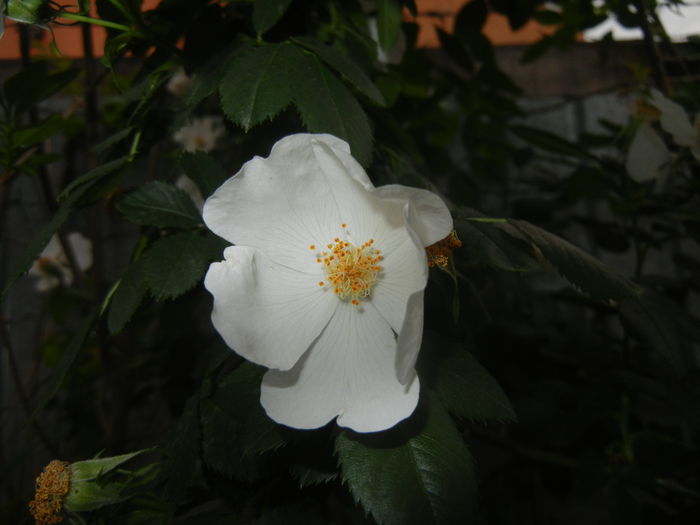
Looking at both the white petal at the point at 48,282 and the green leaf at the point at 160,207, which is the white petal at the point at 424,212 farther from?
the white petal at the point at 48,282

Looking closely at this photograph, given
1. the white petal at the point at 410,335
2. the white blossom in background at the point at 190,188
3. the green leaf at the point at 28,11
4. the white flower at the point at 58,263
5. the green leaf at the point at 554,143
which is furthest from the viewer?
the white flower at the point at 58,263

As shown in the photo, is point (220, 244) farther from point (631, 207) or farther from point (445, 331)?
point (631, 207)

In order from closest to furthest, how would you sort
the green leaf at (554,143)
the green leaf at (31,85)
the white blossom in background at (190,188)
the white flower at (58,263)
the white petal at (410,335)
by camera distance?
the white petal at (410,335), the green leaf at (31,85), the green leaf at (554,143), the white blossom in background at (190,188), the white flower at (58,263)

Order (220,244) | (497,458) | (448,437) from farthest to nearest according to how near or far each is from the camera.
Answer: (497,458), (220,244), (448,437)

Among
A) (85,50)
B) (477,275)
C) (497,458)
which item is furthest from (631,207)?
(85,50)

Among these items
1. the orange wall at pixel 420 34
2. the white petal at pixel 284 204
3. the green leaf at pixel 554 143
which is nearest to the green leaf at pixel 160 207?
the white petal at pixel 284 204
